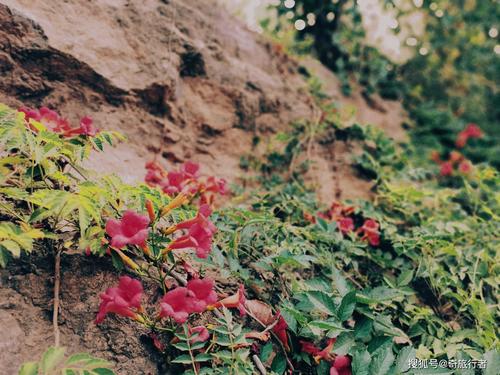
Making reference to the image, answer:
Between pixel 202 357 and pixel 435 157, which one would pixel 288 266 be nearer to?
pixel 202 357

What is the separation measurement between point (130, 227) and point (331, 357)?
42.5 inches

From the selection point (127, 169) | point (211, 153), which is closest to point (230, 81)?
point (211, 153)

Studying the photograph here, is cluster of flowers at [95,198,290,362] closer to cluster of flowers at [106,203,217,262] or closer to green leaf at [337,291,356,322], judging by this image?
cluster of flowers at [106,203,217,262]

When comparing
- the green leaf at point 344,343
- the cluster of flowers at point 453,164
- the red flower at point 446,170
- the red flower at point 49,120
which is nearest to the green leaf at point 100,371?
the green leaf at point 344,343

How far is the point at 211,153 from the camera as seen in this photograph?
3514mm

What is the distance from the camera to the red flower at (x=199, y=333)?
1650 millimetres

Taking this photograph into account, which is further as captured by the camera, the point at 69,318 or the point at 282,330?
the point at 282,330

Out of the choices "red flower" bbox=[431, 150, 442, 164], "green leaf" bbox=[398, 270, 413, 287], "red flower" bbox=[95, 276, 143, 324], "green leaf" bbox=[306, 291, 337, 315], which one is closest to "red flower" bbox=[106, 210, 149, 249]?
"red flower" bbox=[95, 276, 143, 324]

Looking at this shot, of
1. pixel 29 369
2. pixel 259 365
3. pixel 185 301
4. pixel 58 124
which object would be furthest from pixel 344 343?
pixel 58 124

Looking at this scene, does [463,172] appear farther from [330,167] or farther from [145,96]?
[145,96]

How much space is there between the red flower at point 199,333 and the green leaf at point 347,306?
0.57 metres

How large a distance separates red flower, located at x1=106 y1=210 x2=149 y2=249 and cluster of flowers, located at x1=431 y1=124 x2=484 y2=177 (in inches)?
136

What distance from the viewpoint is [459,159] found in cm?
471

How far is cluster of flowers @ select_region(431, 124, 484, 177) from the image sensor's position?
4.35 meters
